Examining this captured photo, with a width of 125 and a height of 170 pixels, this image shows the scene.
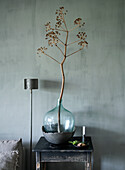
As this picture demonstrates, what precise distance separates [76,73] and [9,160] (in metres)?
1.28

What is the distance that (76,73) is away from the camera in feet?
9.26

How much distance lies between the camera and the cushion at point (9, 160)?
2215 mm

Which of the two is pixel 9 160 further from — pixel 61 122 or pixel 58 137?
pixel 61 122

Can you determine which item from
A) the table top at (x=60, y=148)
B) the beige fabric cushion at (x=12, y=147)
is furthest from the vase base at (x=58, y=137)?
the beige fabric cushion at (x=12, y=147)

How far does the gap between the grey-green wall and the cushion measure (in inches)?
19.3

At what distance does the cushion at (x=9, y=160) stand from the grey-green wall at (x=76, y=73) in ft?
1.61

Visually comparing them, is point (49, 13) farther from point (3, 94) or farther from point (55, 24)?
point (3, 94)

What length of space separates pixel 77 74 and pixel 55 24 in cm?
68

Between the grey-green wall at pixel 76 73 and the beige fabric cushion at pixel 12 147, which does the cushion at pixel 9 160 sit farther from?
the grey-green wall at pixel 76 73

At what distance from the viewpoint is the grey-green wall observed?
280 cm

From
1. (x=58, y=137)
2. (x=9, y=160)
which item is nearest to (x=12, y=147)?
(x=9, y=160)

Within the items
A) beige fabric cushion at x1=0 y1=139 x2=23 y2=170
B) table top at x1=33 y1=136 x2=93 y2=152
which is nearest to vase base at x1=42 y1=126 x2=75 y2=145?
table top at x1=33 y1=136 x2=93 y2=152

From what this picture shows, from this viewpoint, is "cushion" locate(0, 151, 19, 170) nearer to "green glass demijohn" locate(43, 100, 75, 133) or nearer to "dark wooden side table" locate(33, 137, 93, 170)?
"dark wooden side table" locate(33, 137, 93, 170)

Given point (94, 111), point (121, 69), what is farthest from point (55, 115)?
point (121, 69)
